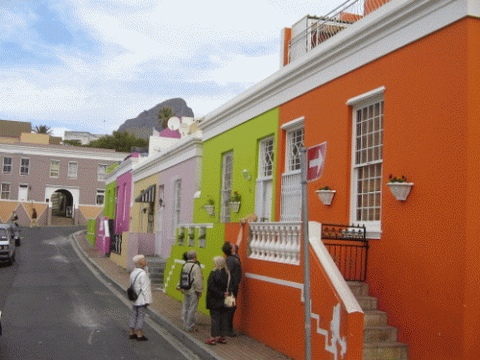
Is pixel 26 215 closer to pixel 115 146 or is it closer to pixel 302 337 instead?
pixel 115 146

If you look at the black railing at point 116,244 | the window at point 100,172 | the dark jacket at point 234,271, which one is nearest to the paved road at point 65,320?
the dark jacket at point 234,271

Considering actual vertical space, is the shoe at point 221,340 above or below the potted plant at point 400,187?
below

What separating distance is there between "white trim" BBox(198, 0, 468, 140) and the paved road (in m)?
5.52

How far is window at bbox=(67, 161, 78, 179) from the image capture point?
5762 cm

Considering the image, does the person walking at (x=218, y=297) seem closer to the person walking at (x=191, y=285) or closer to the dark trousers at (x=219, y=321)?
the dark trousers at (x=219, y=321)

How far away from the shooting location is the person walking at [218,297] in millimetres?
10359

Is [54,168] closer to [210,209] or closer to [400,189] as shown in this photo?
[210,209]

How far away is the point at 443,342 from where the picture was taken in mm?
7527

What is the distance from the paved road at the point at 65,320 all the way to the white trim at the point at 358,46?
18.1ft

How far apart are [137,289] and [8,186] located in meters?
49.1

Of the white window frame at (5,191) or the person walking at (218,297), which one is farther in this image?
the white window frame at (5,191)

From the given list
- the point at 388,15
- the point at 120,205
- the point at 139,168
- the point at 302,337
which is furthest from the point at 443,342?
the point at 120,205

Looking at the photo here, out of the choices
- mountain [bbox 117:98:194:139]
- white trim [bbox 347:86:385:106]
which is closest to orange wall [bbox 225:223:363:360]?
white trim [bbox 347:86:385:106]

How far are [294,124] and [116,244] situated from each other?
16.7 m
